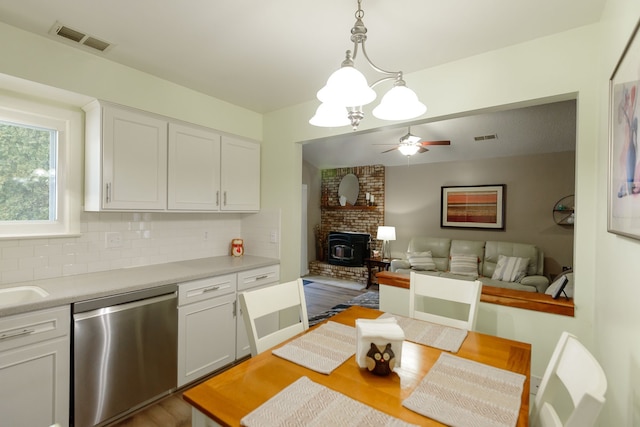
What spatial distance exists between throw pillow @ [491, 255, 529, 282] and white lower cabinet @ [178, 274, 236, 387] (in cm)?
381

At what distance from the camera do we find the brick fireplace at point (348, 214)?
6.38 metres

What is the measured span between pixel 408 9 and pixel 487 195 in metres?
4.39

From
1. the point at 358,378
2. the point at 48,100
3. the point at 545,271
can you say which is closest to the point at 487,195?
the point at 545,271

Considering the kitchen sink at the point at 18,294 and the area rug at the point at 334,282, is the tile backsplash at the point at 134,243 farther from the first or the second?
the area rug at the point at 334,282

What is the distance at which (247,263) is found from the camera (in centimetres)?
286

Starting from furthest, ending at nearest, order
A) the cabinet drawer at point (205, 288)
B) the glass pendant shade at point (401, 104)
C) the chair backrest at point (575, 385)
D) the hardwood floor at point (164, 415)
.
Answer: the cabinet drawer at point (205, 288) → the hardwood floor at point (164, 415) → the glass pendant shade at point (401, 104) → the chair backrest at point (575, 385)

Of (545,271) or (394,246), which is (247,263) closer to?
(394,246)

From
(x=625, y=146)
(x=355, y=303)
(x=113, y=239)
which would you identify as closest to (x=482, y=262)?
(x=355, y=303)

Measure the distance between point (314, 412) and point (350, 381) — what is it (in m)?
0.21

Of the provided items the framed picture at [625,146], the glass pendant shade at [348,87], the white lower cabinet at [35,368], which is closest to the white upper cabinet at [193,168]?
the white lower cabinet at [35,368]

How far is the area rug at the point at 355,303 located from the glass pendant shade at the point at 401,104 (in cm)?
322

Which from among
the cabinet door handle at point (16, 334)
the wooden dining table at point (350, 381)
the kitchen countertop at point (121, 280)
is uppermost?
the kitchen countertop at point (121, 280)

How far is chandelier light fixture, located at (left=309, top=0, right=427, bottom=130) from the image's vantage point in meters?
1.14

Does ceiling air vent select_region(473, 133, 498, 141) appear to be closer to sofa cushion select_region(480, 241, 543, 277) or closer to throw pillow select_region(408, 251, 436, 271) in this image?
sofa cushion select_region(480, 241, 543, 277)
